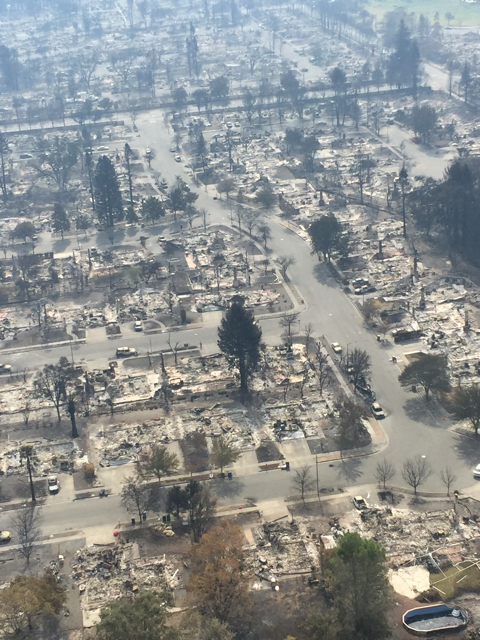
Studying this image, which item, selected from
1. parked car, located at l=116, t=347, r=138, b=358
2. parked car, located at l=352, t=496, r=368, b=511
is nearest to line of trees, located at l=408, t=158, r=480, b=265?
parked car, located at l=116, t=347, r=138, b=358

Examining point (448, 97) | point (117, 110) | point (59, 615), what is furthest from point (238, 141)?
point (59, 615)

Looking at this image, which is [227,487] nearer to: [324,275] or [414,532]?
[414,532]

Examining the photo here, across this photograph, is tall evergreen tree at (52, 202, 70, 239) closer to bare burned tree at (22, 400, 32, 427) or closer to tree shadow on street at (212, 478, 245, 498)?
bare burned tree at (22, 400, 32, 427)

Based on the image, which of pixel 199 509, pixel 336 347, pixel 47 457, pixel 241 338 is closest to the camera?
pixel 199 509

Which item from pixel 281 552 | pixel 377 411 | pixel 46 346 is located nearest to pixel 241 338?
pixel 377 411

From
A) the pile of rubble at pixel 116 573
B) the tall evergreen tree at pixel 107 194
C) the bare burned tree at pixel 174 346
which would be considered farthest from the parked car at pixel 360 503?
the tall evergreen tree at pixel 107 194
